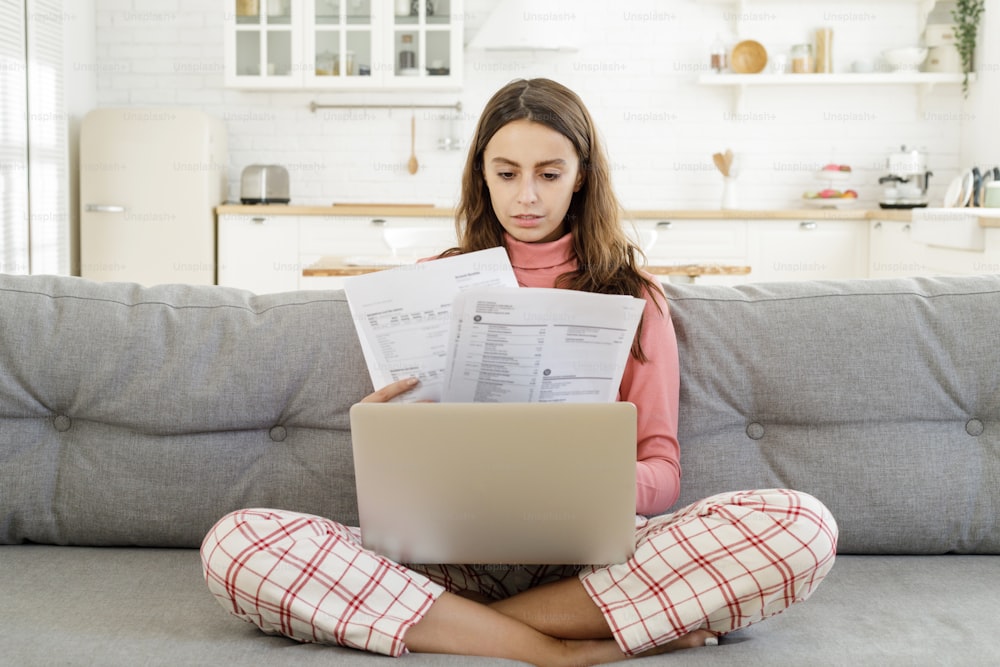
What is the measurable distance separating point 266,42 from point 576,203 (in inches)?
157

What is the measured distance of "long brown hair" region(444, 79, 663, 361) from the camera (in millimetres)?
1738

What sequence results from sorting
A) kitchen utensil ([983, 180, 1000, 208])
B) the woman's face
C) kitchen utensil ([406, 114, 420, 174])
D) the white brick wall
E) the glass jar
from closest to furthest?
the woman's face → kitchen utensil ([983, 180, 1000, 208]) → the glass jar → the white brick wall → kitchen utensil ([406, 114, 420, 174])

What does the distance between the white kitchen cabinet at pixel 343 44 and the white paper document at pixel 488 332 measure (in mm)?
4218

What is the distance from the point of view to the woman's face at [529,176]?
68.9 inches

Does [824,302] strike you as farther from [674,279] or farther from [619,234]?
[674,279]

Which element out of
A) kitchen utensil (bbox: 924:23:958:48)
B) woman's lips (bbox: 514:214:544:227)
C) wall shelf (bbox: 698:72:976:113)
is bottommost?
woman's lips (bbox: 514:214:544:227)

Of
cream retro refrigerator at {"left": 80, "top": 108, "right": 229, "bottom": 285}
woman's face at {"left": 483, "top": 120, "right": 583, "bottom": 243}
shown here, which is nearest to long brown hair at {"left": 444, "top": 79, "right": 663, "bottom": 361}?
woman's face at {"left": 483, "top": 120, "right": 583, "bottom": 243}

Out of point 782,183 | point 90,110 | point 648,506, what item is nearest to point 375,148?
point 90,110

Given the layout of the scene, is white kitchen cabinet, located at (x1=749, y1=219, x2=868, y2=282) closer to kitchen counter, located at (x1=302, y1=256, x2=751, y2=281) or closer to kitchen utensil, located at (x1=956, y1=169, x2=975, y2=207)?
kitchen utensil, located at (x1=956, y1=169, x2=975, y2=207)

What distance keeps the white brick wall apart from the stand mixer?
8.3 inches

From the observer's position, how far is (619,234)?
1.84 m

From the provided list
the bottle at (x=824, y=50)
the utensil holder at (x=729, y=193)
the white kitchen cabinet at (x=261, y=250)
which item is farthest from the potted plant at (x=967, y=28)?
the white kitchen cabinet at (x=261, y=250)

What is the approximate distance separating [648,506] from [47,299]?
3.39 ft

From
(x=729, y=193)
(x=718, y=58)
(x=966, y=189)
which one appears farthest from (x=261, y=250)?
(x=966, y=189)
